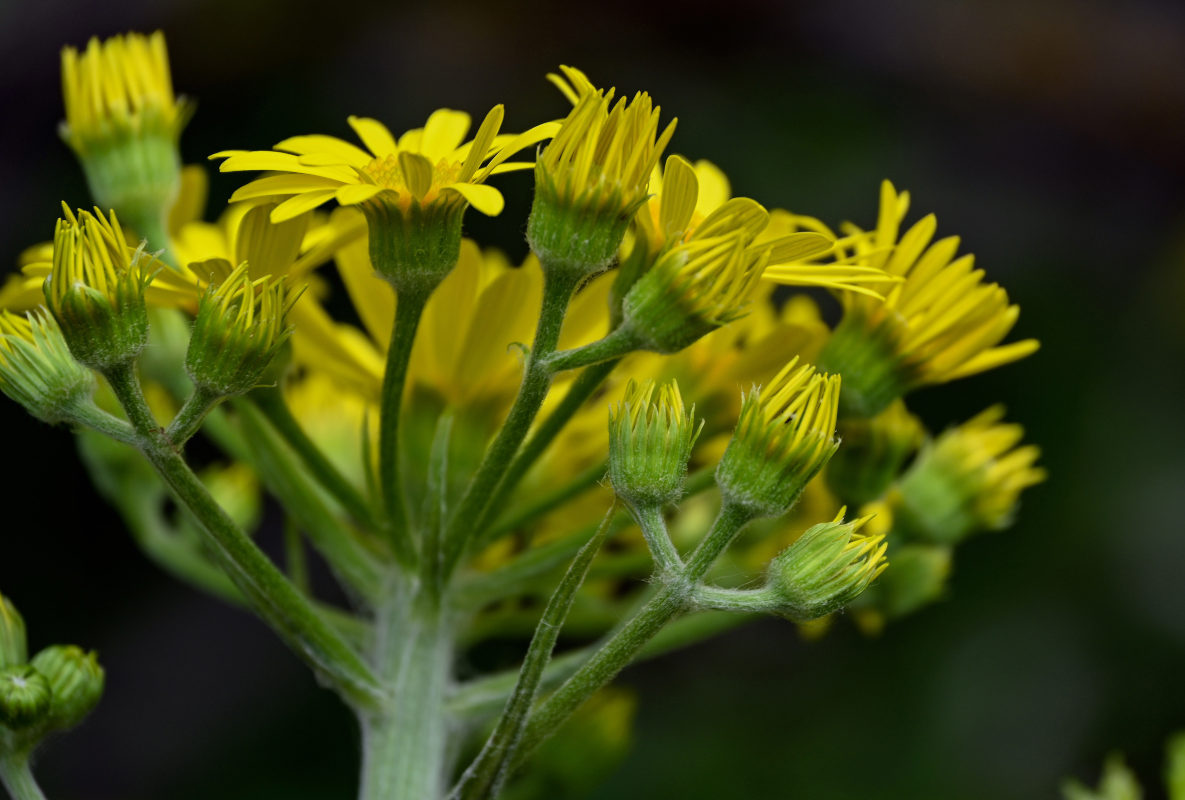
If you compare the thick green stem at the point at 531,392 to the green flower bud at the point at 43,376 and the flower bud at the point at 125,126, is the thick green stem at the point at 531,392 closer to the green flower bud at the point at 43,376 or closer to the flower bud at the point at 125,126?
the green flower bud at the point at 43,376

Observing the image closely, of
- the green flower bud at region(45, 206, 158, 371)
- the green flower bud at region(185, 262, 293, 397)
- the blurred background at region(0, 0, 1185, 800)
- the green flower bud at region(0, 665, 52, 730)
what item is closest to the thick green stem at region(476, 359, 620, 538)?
the green flower bud at region(185, 262, 293, 397)

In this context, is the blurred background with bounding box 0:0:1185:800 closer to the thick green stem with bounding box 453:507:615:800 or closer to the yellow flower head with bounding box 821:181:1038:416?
the yellow flower head with bounding box 821:181:1038:416

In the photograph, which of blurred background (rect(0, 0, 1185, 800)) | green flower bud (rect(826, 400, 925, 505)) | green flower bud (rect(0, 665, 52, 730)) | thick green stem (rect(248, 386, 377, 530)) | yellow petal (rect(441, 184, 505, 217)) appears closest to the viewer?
yellow petal (rect(441, 184, 505, 217))

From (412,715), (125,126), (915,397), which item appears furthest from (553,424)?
(915,397)

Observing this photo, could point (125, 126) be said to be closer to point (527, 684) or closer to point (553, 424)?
point (553, 424)

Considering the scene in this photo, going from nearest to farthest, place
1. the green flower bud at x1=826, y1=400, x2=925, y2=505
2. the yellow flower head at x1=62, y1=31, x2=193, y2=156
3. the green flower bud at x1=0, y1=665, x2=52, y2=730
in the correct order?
1. the green flower bud at x1=0, y1=665, x2=52, y2=730
2. the green flower bud at x1=826, y1=400, x2=925, y2=505
3. the yellow flower head at x1=62, y1=31, x2=193, y2=156

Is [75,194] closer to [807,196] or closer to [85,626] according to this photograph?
[85,626]

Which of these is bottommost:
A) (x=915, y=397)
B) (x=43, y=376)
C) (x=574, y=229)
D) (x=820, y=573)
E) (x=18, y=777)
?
(x=915, y=397)
